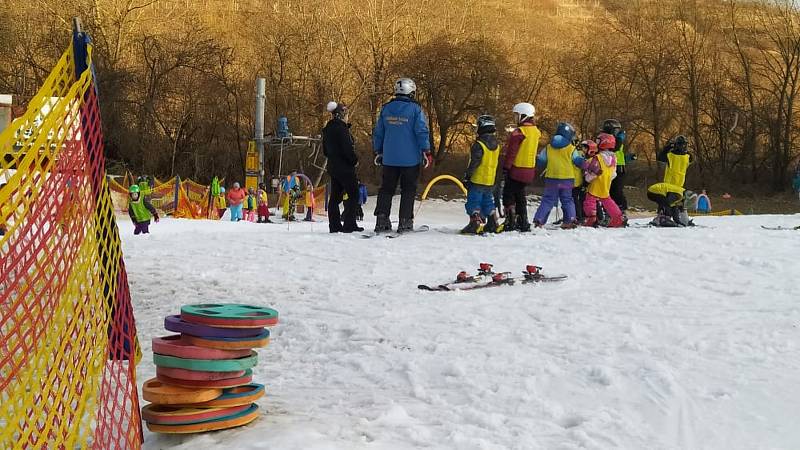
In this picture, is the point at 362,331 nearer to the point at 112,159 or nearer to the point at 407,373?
the point at 407,373

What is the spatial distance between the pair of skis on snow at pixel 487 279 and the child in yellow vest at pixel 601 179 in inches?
196

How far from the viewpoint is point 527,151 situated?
1070cm

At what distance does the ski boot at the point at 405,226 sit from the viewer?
10.1m

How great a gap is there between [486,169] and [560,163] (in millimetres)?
1716

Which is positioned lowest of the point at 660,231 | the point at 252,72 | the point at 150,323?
the point at 150,323

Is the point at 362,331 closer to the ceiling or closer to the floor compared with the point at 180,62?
closer to the floor

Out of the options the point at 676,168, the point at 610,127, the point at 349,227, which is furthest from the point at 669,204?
the point at 349,227

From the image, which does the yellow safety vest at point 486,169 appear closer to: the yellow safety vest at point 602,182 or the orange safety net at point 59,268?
the yellow safety vest at point 602,182

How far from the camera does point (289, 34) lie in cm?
3612

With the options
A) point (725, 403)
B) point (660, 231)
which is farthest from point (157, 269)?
point (660, 231)

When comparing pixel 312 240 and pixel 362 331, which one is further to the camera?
pixel 312 240

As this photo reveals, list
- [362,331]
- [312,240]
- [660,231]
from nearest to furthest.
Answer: [362,331], [312,240], [660,231]

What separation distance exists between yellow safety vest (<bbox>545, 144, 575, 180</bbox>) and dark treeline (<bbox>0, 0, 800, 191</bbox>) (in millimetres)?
21868

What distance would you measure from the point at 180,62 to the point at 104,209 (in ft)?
110
